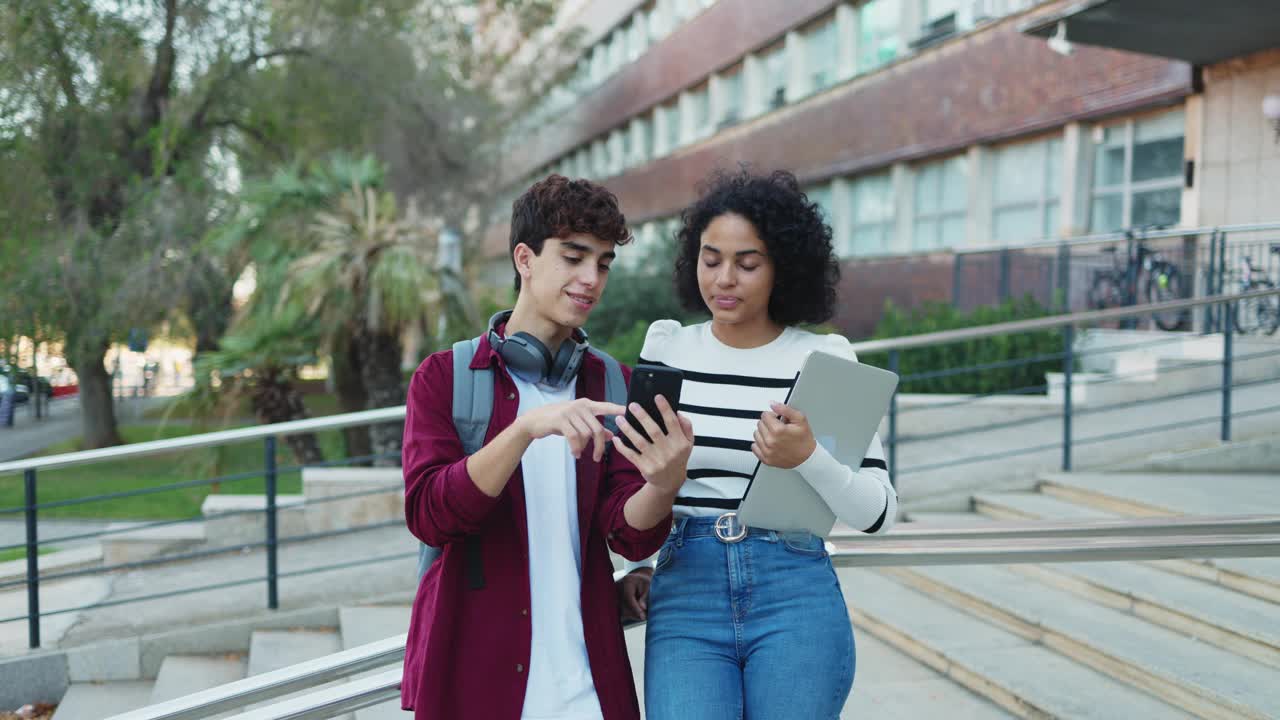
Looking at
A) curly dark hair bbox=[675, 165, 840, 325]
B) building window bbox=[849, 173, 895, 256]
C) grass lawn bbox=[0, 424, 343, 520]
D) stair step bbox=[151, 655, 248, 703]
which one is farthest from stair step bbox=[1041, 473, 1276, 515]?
building window bbox=[849, 173, 895, 256]

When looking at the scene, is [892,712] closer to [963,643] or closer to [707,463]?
[963,643]

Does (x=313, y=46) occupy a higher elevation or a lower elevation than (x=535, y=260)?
higher

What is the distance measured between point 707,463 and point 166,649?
436 centimetres

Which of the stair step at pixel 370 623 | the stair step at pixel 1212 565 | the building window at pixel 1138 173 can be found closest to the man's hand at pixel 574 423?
the stair step at pixel 1212 565

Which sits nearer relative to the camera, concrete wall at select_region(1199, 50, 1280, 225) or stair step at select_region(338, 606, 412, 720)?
→ stair step at select_region(338, 606, 412, 720)

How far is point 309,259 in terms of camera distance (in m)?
8.73

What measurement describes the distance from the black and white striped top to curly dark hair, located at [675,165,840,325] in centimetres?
9

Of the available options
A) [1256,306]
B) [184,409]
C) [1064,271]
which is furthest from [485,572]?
[1064,271]

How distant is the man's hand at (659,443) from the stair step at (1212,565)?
239 cm

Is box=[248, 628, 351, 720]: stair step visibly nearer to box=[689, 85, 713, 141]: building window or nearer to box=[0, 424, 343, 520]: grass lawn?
box=[0, 424, 343, 520]: grass lawn

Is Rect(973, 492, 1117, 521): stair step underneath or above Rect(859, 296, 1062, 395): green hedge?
underneath

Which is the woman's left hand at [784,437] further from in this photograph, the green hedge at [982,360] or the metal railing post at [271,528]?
the green hedge at [982,360]

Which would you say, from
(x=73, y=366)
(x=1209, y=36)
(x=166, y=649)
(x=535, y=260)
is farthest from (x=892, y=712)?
(x=73, y=366)

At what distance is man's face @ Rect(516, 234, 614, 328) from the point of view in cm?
204
